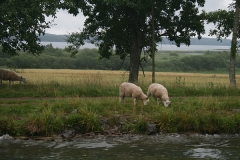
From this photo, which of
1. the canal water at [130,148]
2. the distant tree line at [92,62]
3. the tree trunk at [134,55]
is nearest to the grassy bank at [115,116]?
the canal water at [130,148]

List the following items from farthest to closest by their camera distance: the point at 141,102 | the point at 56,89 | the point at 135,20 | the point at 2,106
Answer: the point at 135,20 < the point at 56,89 < the point at 141,102 < the point at 2,106

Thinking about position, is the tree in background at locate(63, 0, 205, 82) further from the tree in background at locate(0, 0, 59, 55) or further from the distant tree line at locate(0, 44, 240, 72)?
the distant tree line at locate(0, 44, 240, 72)

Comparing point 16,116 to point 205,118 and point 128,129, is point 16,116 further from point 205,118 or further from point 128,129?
point 205,118

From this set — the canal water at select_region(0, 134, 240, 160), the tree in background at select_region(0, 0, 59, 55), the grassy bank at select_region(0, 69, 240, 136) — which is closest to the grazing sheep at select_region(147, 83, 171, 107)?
the grassy bank at select_region(0, 69, 240, 136)

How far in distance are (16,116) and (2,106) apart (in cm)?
193

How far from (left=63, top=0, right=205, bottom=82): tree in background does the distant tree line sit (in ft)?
189

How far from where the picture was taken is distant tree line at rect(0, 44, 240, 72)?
95375mm

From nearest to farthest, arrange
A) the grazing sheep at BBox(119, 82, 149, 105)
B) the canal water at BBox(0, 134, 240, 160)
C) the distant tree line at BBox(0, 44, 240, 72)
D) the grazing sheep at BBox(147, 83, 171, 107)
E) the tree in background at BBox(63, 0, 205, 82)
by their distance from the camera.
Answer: the canal water at BBox(0, 134, 240, 160) < the grazing sheep at BBox(119, 82, 149, 105) < the grazing sheep at BBox(147, 83, 171, 107) < the tree in background at BBox(63, 0, 205, 82) < the distant tree line at BBox(0, 44, 240, 72)

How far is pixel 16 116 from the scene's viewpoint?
17016mm

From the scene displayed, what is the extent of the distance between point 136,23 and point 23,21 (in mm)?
9831

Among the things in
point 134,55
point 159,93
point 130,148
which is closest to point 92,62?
point 134,55

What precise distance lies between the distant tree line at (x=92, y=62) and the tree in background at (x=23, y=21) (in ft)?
212

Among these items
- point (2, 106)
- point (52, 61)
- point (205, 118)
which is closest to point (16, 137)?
point (2, 106)

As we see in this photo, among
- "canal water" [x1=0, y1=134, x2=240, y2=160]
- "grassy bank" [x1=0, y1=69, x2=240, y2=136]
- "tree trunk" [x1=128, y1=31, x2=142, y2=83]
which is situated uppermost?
"tree trunk" [x1=128, y1=31, x2=142, y2=83]
